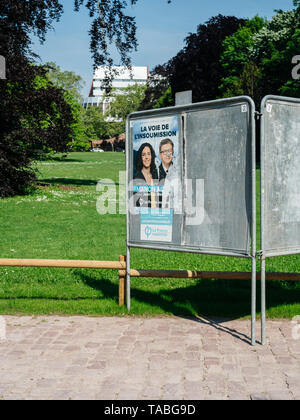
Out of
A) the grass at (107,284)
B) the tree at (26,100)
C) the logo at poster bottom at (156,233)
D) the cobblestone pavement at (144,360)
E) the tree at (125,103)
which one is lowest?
the cobblestone pavement at (144,360)

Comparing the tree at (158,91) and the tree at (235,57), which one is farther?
the tree at (158,91)

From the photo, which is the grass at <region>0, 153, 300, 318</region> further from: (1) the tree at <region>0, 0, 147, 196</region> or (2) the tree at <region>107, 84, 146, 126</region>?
(2) the tree at <region>107, 84, 146, 126</region>

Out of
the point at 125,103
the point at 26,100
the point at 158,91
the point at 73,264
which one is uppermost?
the point at 125,103

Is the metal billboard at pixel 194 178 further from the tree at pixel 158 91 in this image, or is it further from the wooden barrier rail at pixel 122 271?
the tree at pixel 158 91

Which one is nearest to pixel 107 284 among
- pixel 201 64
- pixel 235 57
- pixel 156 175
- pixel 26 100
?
pixel 156 175

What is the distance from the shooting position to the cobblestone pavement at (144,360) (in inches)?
171

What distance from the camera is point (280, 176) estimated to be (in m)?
5.75

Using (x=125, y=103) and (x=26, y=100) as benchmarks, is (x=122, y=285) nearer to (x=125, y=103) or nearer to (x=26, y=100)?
(x=26, y=100)

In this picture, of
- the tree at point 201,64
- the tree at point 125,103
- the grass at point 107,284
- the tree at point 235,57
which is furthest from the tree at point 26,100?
the tree at point 125,103

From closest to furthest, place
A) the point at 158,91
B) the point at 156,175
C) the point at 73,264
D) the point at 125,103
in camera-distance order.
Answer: the point at 156,175, the point at 73,264, the point at 158,91, the point at 125,103

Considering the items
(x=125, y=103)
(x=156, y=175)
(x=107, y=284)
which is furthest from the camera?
(x=125, y=103)

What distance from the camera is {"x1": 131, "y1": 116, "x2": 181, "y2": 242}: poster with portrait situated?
20.4 ft

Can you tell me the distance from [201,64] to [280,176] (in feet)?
169

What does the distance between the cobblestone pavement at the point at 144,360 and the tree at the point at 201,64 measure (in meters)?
50.4
